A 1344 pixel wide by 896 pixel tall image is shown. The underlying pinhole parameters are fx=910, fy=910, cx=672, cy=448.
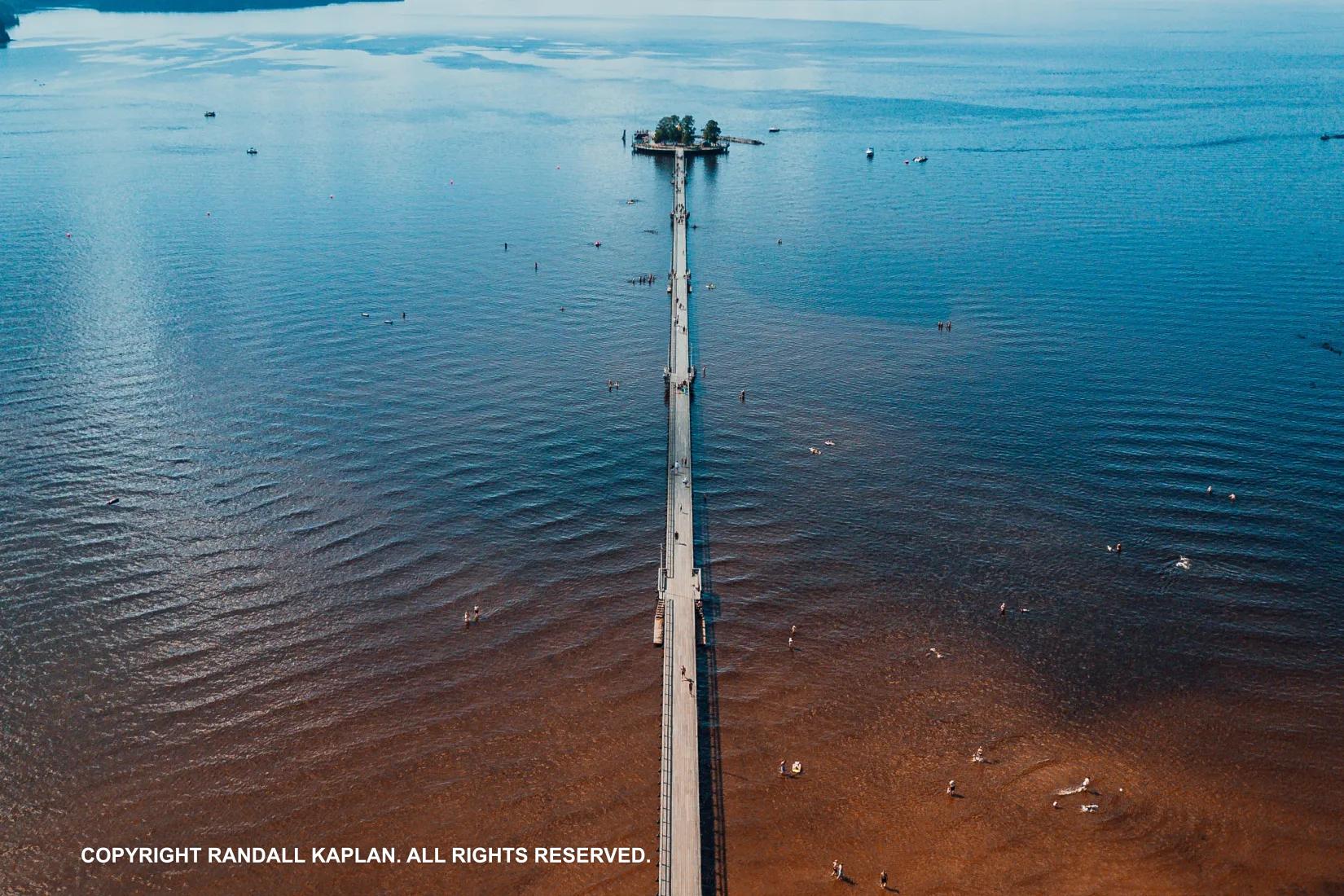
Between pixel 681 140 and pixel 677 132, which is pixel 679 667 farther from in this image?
pixel 677 132

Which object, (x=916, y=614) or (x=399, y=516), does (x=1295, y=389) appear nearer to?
(x=916, y=614)

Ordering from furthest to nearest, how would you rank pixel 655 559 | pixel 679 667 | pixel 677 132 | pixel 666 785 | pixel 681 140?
pixel 681 140, pixel 677 132, pixel 655 559, pixel 679 667, pixel 666 785

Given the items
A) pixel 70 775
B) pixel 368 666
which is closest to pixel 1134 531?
pixel 368 666

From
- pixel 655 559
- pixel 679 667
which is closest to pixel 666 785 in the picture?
pixel 679 667

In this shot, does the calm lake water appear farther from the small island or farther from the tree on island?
the tree on island

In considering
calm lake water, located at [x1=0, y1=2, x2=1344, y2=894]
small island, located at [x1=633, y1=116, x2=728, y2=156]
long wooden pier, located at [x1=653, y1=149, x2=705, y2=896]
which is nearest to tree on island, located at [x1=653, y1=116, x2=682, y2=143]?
small island, located at [x1=633, y1=116, x2=728, y2=156]

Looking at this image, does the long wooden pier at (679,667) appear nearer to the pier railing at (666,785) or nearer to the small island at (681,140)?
the pier railing at (666,785)

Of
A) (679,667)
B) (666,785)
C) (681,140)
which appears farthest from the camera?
(681,140)
